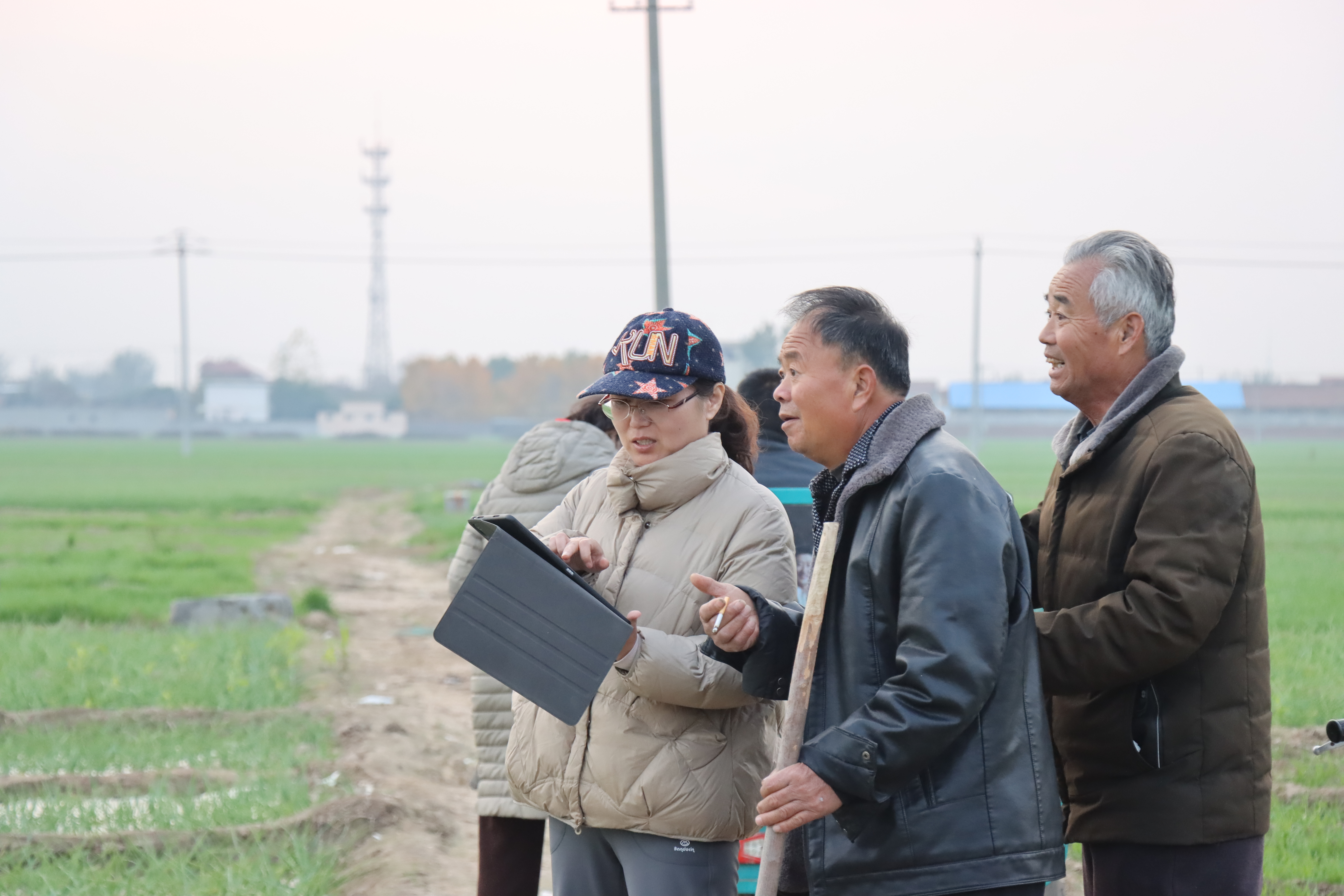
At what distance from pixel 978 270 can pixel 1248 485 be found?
39.7m

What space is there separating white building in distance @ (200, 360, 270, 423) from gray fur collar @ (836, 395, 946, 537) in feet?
341

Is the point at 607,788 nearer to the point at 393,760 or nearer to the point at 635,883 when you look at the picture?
the point at 635,883

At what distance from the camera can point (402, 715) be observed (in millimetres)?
7648

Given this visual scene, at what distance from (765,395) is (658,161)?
233 inches

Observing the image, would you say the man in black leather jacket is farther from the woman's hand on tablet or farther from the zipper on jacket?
the woman's hand on tablet

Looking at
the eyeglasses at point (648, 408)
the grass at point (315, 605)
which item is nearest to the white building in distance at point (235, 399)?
the grass at point (315, 605)

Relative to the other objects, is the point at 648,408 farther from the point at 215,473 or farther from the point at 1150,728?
the point at 215,473

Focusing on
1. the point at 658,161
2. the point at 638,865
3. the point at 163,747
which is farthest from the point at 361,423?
the point at 638,865

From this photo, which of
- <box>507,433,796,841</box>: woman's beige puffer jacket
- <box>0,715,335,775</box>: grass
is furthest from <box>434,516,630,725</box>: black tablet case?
<box>0,715,335,775</box>: grass

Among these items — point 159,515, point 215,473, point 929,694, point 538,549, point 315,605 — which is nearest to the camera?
→ point 929,694

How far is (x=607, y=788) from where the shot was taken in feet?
8.09

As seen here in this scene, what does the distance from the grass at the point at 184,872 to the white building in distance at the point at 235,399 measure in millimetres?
100701

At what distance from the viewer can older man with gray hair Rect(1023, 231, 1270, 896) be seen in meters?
2.17

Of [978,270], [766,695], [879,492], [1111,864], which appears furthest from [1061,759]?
[978,270]
